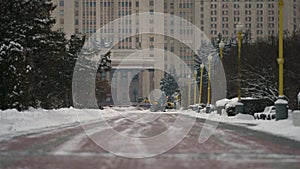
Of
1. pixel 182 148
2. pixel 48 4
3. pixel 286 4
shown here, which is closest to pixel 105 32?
pixel 286 4

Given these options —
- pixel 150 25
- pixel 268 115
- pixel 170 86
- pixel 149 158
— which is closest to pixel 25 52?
pixel 268 115

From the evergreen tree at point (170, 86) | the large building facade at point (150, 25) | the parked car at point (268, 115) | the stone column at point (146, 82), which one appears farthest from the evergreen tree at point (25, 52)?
the stone column at point (146, 82)

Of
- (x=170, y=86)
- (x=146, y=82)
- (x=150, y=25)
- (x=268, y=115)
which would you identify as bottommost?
(x=268, y=115)

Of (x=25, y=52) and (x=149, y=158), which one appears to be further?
(x=25, y=52)

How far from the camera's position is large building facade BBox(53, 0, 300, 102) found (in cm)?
16925

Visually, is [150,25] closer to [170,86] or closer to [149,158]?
[170,86]

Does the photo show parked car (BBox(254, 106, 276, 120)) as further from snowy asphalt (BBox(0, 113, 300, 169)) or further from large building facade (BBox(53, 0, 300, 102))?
large building facade (BBox(53, 0, 300, 102))

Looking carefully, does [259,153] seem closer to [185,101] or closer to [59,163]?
[59,163]

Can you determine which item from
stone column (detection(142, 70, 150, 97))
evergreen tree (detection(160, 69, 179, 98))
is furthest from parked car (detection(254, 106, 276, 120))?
stone column (detection(142, 70, 150, 97))

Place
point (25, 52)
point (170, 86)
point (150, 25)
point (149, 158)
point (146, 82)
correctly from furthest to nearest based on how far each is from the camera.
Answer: point (150, 25) < point (146, 82) < point (170, 86) < point (25, 52) < point (149, 158)

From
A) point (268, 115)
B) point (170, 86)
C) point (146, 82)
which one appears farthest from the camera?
point (146, 82)

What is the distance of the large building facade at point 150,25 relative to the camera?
169 metres

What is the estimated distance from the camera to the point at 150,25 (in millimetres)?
187750

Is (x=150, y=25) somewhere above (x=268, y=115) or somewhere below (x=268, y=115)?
above
